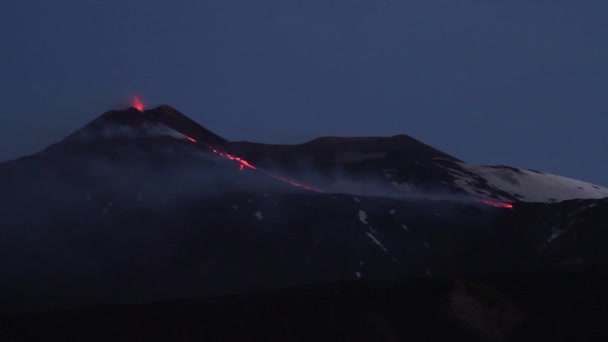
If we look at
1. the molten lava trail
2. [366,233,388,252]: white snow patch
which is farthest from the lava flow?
[366,233,388,252]: white snow patch

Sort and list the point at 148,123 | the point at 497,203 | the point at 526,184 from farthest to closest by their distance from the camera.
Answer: the point at 148,123 < the point at 526,184 < the point at 497,203

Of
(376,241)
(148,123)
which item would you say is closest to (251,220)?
(376,241)

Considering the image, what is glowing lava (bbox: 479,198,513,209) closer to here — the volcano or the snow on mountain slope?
the volcano

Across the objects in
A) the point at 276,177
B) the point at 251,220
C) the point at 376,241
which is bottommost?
the point at 376,241

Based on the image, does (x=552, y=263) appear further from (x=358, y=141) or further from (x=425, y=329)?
(x=358, y=141)

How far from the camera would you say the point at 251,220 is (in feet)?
422

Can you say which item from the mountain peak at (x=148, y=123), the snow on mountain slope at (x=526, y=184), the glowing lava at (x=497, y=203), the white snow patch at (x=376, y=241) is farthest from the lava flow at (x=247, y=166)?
the white snow patch at (x=376, y=241)

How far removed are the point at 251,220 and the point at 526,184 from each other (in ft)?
155

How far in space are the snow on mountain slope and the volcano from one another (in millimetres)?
382

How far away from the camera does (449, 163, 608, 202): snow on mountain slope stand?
152 meters

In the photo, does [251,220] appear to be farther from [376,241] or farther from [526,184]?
[526,184]

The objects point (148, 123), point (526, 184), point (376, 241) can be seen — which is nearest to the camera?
point (376, 241)

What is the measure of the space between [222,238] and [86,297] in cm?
2231

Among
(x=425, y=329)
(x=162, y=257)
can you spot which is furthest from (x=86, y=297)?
(x=425, y=329)
